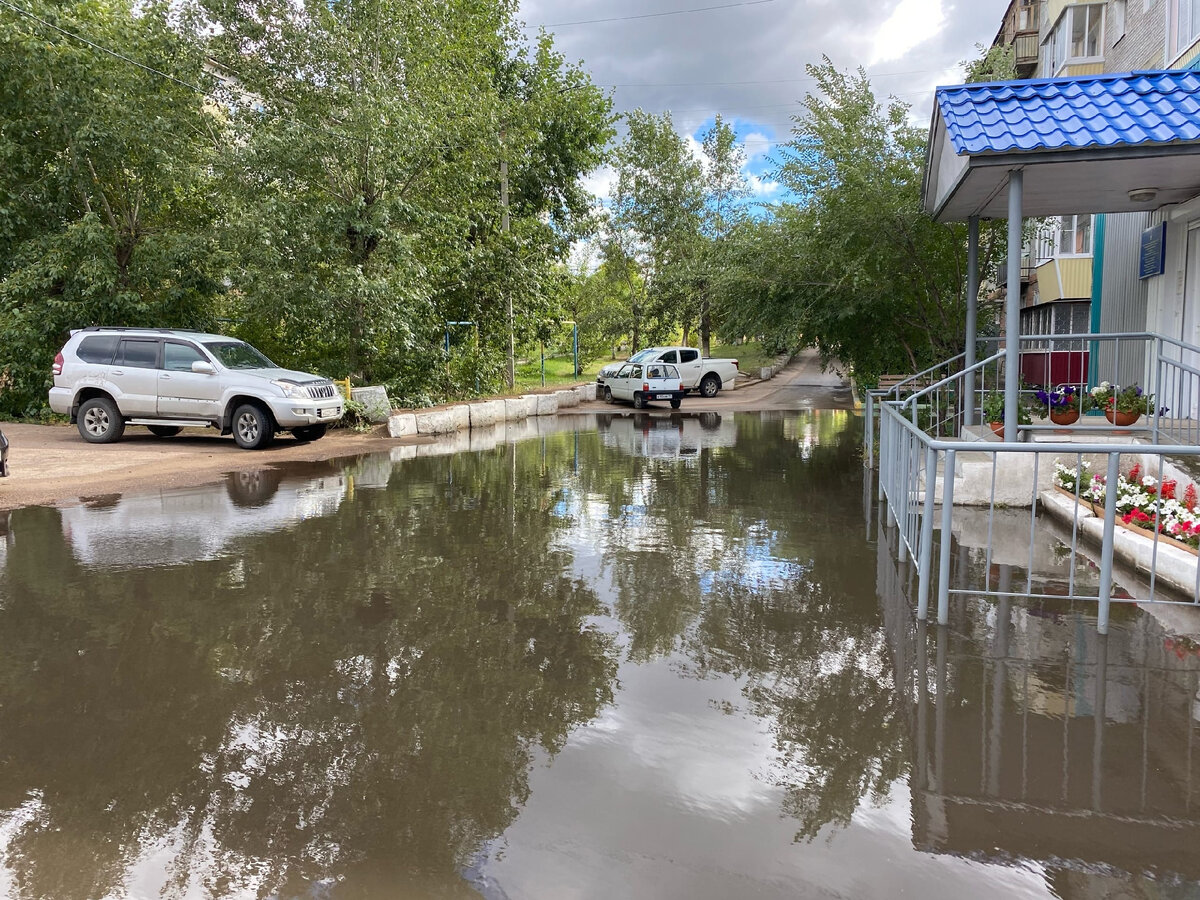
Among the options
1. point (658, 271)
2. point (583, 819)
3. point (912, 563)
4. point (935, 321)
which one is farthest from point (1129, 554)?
point (658, 271)

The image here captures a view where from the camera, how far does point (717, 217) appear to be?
44500mm

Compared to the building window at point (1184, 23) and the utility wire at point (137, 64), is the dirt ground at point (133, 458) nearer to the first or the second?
the utility wire at point (137, 64)

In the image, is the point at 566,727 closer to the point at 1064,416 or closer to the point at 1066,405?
the point at 1064,416

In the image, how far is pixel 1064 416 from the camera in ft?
36.6

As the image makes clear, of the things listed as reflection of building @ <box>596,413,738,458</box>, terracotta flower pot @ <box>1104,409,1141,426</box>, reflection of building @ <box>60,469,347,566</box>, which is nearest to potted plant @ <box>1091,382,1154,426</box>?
terracotta flower pot @ <box>1104,409,1141,426</box>

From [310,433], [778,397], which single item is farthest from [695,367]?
[310,433]

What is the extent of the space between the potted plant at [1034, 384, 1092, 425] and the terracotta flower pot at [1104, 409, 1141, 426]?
385 mm

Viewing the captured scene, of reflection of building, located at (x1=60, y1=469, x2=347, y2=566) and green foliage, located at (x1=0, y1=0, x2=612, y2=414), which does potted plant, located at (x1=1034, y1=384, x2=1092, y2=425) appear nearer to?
reflection of building, located at (x1=60, y1=469, x2=347, y2=566)

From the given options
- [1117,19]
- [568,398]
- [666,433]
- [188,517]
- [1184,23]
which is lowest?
[188,517]

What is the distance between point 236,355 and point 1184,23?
1618cm

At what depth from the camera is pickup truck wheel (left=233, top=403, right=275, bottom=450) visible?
52.4ft

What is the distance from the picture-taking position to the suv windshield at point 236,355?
16.5 meters

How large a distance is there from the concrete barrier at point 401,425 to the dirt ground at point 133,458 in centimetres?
25

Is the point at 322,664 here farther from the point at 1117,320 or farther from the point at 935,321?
the point at 935,321
